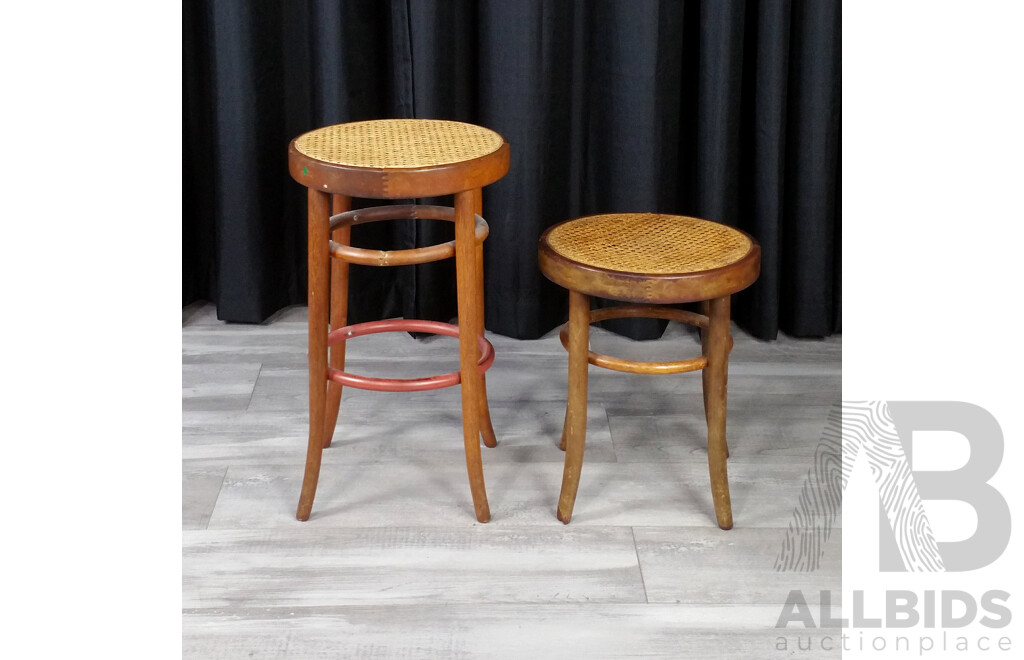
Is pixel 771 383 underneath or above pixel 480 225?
underneath

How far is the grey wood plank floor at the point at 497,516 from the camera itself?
1.48 metres

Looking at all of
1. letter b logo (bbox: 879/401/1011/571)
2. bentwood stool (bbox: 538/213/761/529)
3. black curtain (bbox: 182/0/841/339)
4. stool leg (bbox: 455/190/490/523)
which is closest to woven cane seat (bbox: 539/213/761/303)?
bentwood stool (bbox: 538/213/761/529)

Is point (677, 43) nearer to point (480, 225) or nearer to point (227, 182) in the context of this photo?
point (480, 225)

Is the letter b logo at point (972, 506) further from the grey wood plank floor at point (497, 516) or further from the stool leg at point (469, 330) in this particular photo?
the stool leg at point (469, 330)

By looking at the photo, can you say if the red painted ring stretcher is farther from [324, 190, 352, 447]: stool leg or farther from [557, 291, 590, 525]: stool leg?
[557, 291, 590, 525]: stool leg

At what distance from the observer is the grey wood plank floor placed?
4.86ft

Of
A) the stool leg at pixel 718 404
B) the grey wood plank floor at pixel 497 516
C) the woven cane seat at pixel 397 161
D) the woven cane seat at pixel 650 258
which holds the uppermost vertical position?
the woven cane seat at pixel 397 161

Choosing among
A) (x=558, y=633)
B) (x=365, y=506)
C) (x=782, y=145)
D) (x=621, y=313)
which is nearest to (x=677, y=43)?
(x=782, y=145)

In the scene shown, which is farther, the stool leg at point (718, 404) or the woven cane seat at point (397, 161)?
the stool leg at point (718, 404)

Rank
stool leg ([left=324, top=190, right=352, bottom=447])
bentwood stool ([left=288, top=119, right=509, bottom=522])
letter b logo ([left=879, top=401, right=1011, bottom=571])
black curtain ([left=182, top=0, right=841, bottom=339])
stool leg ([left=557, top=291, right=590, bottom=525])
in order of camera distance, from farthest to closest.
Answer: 1. black curtain ([left=182, top=0, right=841, bottom=339])
2. stool leg ([left=324, top=190, right=352, bottom=447])
3. stool leg ([left=557, top=291, right=590, bottom=525])
4. bentwood stool ([left=288, top=119, right=509, bottom=522])
5. letter b logo ([left=879, top=401, right=1011, bottom=571])

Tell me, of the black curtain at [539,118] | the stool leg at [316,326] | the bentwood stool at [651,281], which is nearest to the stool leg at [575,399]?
the bentwood stool at [651,281]

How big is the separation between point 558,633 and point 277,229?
4.46 feet

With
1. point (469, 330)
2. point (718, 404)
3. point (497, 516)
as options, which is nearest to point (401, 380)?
point (469, 330)

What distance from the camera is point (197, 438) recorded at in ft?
6.52
